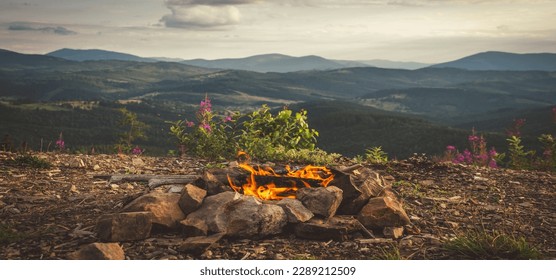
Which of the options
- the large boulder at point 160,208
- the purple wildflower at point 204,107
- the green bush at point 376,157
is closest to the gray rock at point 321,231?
the large boulder at point 160,208

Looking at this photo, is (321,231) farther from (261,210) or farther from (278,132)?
(278,132)

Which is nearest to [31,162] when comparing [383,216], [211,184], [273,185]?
[211,184]

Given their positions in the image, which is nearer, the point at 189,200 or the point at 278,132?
the point at 189,200

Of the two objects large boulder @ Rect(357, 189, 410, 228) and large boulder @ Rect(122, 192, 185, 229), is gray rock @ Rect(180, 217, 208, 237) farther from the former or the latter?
large boulder @ Rect(357, 189, 410, 228)

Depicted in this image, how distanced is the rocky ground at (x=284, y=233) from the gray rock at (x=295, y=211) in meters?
0.24

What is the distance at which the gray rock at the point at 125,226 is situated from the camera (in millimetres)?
4621

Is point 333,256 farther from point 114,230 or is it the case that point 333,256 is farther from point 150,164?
point 150,164

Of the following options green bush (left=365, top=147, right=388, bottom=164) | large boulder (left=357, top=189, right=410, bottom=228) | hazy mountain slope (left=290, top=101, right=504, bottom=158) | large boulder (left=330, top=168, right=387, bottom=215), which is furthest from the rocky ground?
hazy mountain slope (left=290, top=101, right=504, bottom=158)

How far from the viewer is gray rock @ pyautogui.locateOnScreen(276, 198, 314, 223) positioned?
4934 mm

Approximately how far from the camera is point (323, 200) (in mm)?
5180

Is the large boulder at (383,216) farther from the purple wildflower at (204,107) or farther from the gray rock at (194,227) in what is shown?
the purple wildflower at (204,107)

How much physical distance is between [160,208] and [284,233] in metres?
1.42

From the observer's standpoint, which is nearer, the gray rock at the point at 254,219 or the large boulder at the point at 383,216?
the gray rock at the point at 254,219

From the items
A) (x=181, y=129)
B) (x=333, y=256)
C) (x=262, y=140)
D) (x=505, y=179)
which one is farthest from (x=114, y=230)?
(x=505, y=179)
